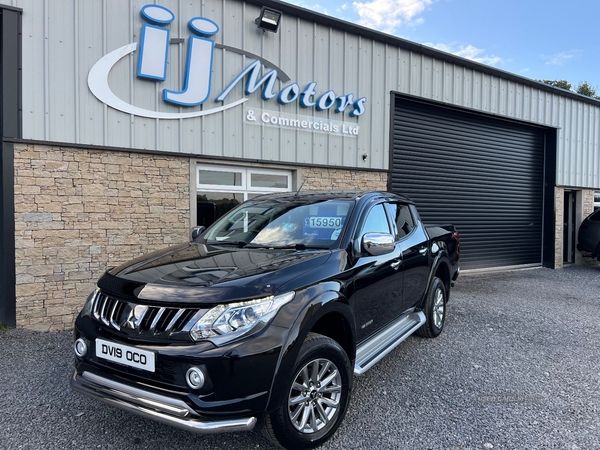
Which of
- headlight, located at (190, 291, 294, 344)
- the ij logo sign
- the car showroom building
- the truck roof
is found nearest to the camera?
headlight, located at (190, 291, 294, 344)

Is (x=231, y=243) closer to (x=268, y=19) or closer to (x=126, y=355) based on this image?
(x=126, y=355)

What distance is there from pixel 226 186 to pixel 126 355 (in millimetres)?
4961

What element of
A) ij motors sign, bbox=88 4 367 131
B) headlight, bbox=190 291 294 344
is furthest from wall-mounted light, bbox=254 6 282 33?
headlight, bbox=190 291 294 344

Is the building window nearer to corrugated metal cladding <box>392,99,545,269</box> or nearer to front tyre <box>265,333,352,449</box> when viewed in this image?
corrugated metal cladding <box>392,99,545,269</box>

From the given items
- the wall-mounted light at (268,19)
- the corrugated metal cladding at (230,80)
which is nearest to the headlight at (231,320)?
the corrugated metal cladding at (230,80)

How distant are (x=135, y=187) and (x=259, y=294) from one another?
176 inches

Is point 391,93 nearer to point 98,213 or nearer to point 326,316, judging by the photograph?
point 98,213

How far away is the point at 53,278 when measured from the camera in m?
5.50

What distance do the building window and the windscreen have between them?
283 cm

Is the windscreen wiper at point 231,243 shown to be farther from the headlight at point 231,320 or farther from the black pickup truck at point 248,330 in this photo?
the headlight at point 231,320

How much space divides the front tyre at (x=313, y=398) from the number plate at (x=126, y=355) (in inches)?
29.7

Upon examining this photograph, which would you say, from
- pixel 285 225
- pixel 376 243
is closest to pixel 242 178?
pixel 285 225

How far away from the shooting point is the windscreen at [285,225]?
11.0 ft

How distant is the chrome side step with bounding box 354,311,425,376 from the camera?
3.08 meters
